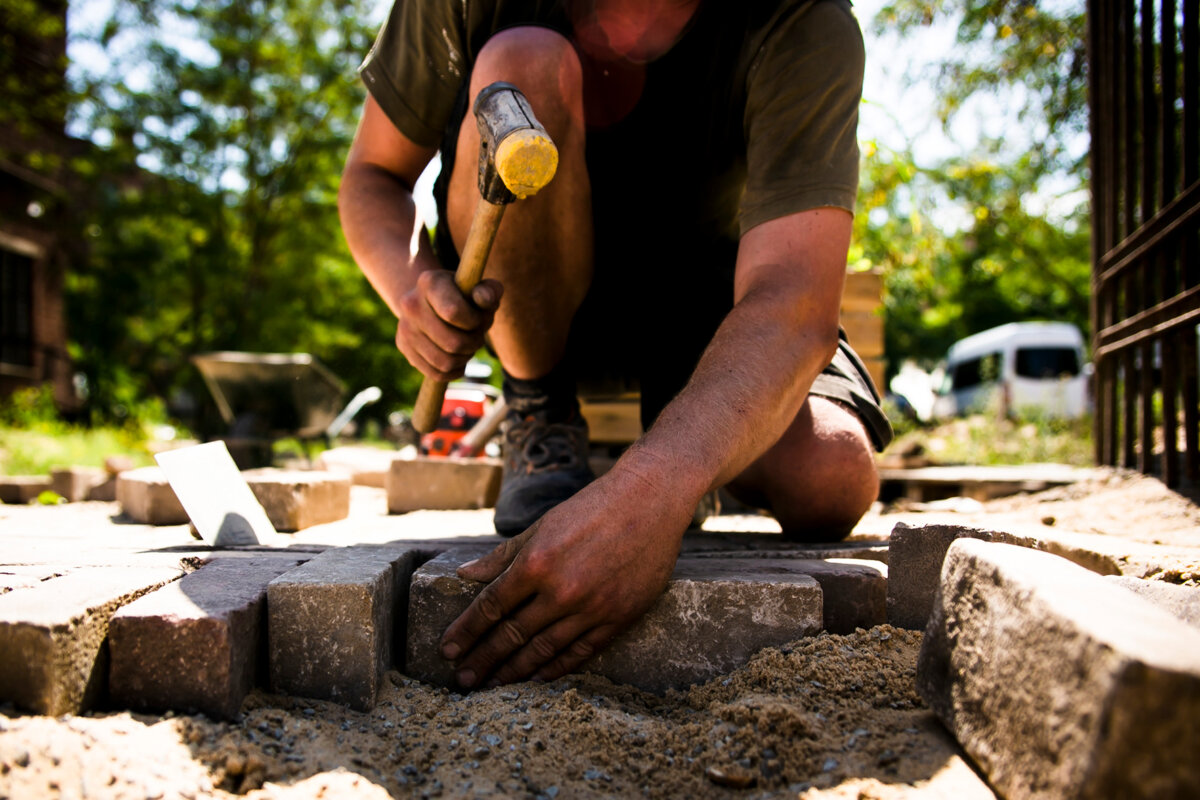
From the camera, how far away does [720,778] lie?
0.97 m

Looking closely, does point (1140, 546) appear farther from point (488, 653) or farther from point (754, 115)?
point (488, 653)

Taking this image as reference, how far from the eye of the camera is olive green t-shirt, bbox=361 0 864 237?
170 cm

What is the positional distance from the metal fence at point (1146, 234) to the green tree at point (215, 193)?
10810mm

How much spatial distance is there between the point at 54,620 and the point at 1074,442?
284 inches

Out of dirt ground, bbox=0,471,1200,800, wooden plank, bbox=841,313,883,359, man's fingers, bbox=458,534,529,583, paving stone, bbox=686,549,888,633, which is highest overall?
wooden plank, bbox=841,313,883,359

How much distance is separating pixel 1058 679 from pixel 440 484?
7.87ft

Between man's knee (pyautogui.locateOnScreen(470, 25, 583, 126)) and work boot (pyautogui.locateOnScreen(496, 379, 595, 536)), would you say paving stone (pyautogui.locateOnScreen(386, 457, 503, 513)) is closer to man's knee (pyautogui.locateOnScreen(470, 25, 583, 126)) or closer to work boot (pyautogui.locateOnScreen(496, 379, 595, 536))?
work boot (pyautogui.locateOnScreen(496, 379, 595, 536))

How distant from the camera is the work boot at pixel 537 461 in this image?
189cm

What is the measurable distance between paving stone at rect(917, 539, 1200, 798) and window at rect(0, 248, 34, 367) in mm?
13583

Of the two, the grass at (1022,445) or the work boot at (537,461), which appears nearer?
the work boot at (537,461)

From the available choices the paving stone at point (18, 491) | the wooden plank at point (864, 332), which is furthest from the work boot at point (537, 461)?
the paving stone at point (18, 491)

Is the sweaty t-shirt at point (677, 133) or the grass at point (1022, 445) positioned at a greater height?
the sweaty t-shirt at point (677, 133)

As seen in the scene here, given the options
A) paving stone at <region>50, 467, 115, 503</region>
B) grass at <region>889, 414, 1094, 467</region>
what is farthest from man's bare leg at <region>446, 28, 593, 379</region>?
grass at <region>889, 414, 1094, 467</region>

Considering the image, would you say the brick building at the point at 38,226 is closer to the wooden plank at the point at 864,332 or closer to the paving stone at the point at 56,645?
the wooden plank at the point at 864,332
